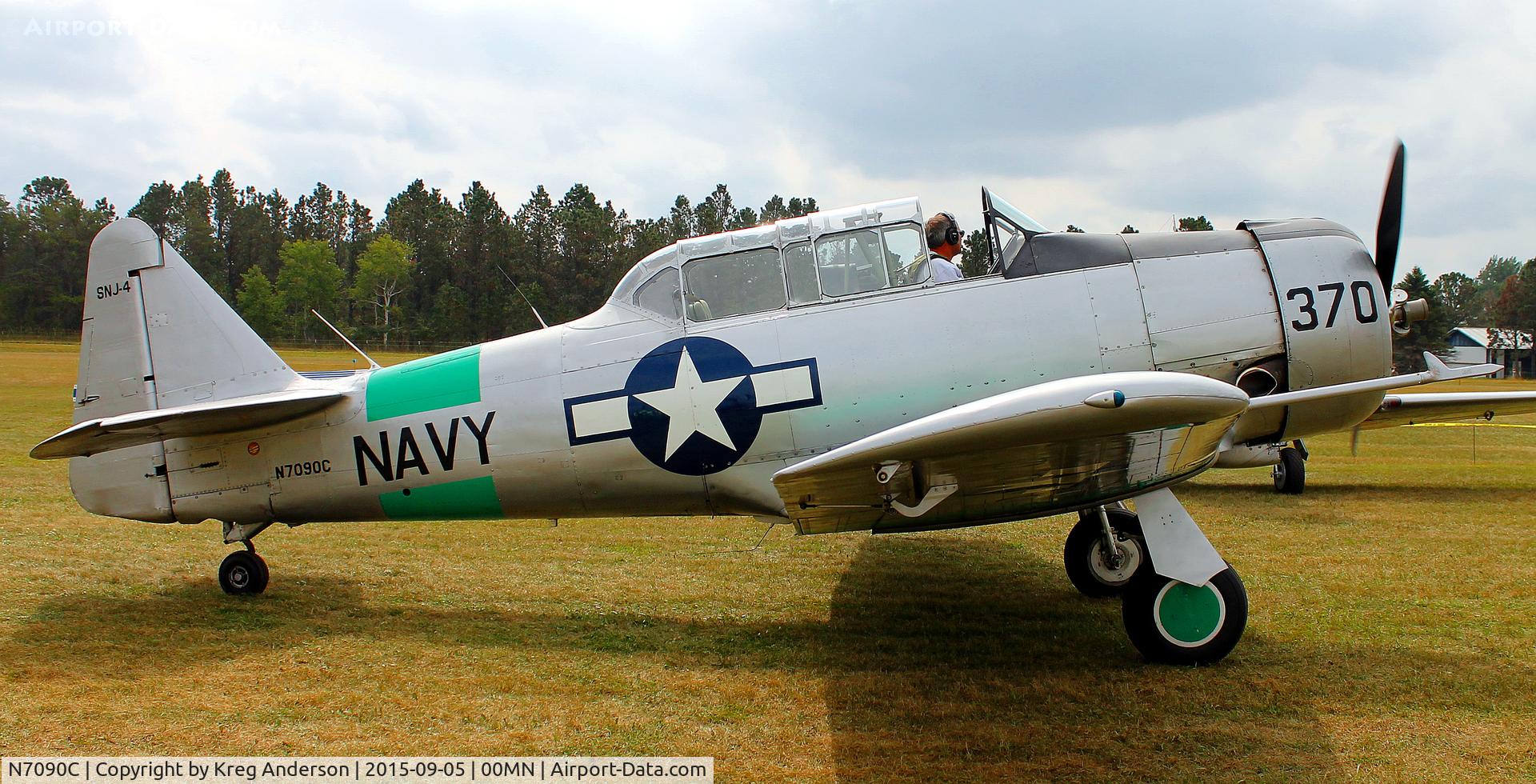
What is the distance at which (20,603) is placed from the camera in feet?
19.1

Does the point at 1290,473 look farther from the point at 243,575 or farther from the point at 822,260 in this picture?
the point at 243,575

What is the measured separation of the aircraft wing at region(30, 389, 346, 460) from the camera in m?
5.18

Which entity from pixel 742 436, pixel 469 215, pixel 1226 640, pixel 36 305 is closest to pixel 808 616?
pixel 742 436

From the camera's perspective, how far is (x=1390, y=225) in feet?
16.5

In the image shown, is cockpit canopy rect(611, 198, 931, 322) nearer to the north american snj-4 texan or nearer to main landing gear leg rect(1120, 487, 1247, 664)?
the north american snj-4 texan

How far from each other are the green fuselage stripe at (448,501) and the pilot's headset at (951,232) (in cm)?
308

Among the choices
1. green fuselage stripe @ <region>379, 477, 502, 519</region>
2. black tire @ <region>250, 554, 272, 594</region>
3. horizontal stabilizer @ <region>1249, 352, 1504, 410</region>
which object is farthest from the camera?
black tire @ <region>250, 554, 272, 594</region>

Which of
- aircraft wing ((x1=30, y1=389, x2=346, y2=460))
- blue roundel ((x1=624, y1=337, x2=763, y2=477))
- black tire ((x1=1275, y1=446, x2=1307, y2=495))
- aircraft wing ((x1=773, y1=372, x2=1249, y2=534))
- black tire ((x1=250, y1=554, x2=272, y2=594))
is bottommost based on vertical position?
black tire ((x1=1275, y1=446, x2=1307, y2=495))

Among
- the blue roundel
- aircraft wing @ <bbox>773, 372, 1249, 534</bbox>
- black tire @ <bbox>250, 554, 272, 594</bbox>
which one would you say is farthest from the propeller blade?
black tire @ <bbox>250, 554, 272, 594</bbox>

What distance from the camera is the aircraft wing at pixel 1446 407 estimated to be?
8898 mm

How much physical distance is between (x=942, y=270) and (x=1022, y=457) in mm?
1490

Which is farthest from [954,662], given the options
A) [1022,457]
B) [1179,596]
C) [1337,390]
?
[1337,390]

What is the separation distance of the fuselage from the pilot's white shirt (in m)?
0.12

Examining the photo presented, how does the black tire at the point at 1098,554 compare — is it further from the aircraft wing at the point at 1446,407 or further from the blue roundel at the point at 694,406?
the aircraft wing at the point at 1446,407
